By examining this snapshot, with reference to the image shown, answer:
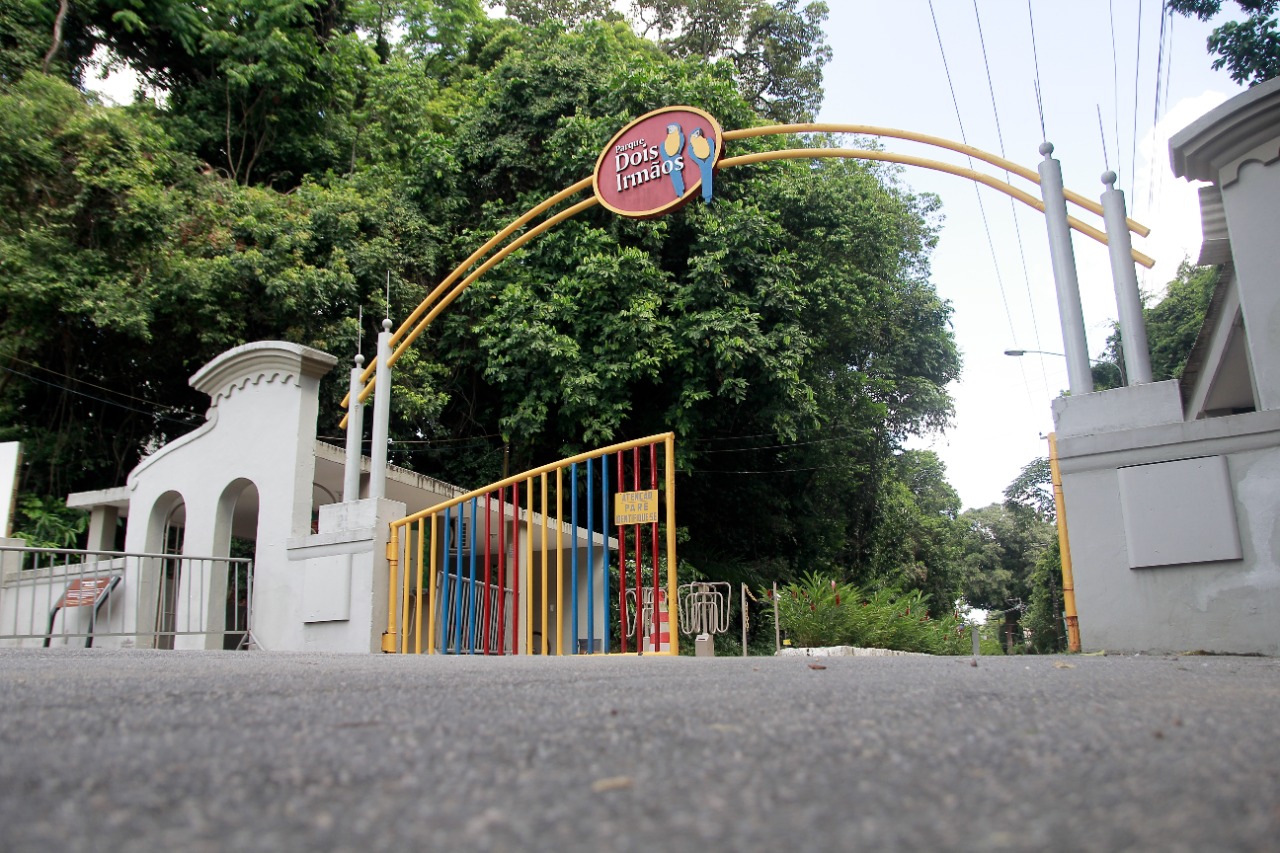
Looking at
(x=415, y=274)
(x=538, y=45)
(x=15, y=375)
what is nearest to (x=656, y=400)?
(x=415, y=274)

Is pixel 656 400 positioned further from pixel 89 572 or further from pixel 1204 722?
pixel 1204 722

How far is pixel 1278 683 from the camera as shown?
12.0 feet

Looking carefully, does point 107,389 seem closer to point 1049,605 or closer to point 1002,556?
point 1049,605

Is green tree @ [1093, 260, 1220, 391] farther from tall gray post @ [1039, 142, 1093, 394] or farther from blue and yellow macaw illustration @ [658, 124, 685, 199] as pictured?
tall gray post @ [1039, 142, 1093, 394]

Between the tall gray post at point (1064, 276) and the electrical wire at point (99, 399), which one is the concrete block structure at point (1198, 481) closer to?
the tall gray post at point (1064, 276)

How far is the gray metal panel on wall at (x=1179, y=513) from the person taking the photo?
579cm

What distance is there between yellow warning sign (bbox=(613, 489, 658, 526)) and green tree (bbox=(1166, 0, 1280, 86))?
44.2 feet

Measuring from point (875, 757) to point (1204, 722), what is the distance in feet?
3.32

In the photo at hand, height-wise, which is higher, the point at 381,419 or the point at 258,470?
the point at 381,419

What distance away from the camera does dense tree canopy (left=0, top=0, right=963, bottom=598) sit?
628 inches

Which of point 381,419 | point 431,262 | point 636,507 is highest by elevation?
point 431,262

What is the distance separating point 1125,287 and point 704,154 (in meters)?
4.02

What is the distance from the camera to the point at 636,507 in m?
8.41

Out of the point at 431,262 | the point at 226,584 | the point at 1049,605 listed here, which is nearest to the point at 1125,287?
the point at 226,584
